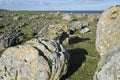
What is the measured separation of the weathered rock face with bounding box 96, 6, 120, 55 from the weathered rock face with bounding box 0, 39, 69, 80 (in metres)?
9.30

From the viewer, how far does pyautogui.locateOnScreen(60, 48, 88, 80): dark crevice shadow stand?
140 ft

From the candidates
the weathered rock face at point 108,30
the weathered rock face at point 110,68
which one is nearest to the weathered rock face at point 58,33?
the weathered rock face at point 108,30

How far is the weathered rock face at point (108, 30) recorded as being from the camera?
152 feet

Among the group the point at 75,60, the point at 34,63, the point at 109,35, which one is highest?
the point at 109,35

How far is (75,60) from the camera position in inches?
1833

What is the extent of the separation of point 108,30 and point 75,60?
7512mm

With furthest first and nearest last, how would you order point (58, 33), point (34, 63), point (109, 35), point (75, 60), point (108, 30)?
1. point (58, 33)
2. point (108, 30)
3. point (109, 35)
4. point (75, 60)
5. point (34, 63)

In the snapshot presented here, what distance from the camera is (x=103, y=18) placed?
50844 mm

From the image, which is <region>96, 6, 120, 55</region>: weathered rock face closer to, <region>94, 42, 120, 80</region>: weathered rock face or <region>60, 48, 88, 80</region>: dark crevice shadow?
<region>60, 48, 88, 80</region>: dark crevice shadow

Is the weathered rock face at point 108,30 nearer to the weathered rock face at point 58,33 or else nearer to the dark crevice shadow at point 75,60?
the dark crevice shadow at point 75,60

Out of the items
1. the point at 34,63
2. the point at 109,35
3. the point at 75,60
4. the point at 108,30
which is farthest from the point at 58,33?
the point at 34,63

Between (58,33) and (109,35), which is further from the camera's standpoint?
(58,33)

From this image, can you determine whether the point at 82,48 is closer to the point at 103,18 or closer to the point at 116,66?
the point at 103,18

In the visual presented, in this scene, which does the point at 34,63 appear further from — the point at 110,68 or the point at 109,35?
the point at 109,35
